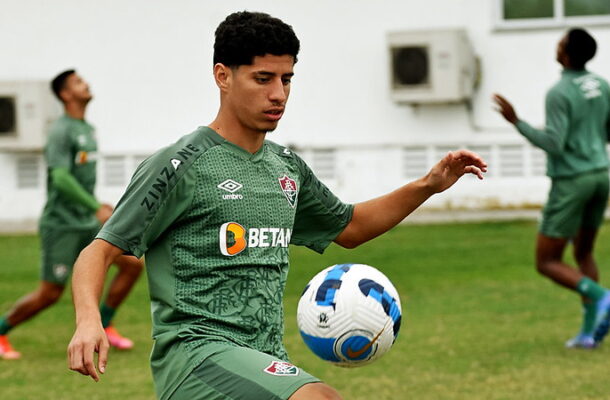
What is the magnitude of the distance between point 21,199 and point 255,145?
17.4 m

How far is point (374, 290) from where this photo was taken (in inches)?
200

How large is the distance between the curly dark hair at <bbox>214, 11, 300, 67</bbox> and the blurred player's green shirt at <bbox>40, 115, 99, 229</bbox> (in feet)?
18.0

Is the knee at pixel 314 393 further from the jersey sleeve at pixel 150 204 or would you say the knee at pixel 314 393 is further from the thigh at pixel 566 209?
the thigh at pixel 566 209

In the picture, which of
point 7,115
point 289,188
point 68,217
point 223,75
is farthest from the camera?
point 7,115

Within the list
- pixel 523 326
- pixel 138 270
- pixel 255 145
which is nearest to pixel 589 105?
pixel 523 326

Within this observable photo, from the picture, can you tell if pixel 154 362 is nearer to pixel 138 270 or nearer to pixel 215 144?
pixel 215 144

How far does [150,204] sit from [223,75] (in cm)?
58

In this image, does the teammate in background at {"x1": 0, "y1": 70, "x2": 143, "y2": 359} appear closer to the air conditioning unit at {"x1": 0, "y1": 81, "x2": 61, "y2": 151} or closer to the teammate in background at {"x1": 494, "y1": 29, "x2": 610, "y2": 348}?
the teammate in background at {"x1": 494, "y1": 29, "x2": 610, "y2": 348}

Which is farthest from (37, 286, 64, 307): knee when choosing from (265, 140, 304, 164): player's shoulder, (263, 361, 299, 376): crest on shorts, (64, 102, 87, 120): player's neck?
(263, 361, 299, 376): crest on shorts

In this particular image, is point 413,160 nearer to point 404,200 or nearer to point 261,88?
point 404,200

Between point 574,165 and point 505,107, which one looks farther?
point 574,165

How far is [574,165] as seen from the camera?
30.6ft

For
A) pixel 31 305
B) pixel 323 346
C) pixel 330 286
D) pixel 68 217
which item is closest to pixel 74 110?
pixel 68 217

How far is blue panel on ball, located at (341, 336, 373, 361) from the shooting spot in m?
4.95
